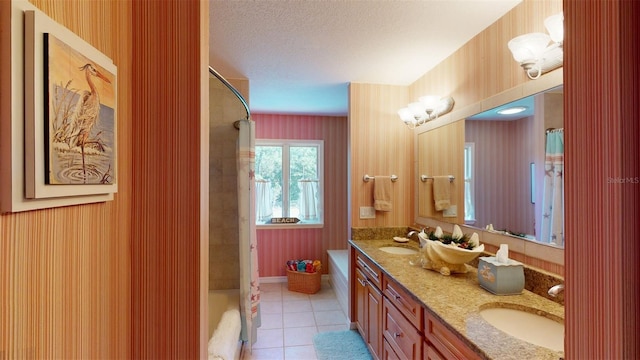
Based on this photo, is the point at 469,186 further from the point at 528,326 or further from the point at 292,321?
the point at 292,321

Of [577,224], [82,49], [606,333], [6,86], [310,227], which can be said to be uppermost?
[82,49]

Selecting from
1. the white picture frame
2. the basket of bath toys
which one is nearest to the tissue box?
the white picture frame

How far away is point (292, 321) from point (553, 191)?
2569 millimetres

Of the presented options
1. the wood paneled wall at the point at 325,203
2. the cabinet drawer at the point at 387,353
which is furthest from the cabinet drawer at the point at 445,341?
the wood paneled wall at the point at 325,203

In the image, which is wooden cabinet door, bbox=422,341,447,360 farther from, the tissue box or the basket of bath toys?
the basket of bath toys

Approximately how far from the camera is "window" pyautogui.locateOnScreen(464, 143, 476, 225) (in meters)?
2.02

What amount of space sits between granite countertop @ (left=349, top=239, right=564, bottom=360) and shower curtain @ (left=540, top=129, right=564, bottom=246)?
0.33m

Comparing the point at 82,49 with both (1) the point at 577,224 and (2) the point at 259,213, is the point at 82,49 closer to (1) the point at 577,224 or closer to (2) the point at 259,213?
(1) the point at 577,224

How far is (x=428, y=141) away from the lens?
8.38 ft

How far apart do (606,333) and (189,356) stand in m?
0.85

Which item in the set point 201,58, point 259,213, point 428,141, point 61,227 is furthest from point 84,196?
point 259,213

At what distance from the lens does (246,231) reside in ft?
7.43

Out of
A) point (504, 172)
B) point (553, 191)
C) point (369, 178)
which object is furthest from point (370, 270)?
point (553, 191)

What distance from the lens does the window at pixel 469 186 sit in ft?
6.64
